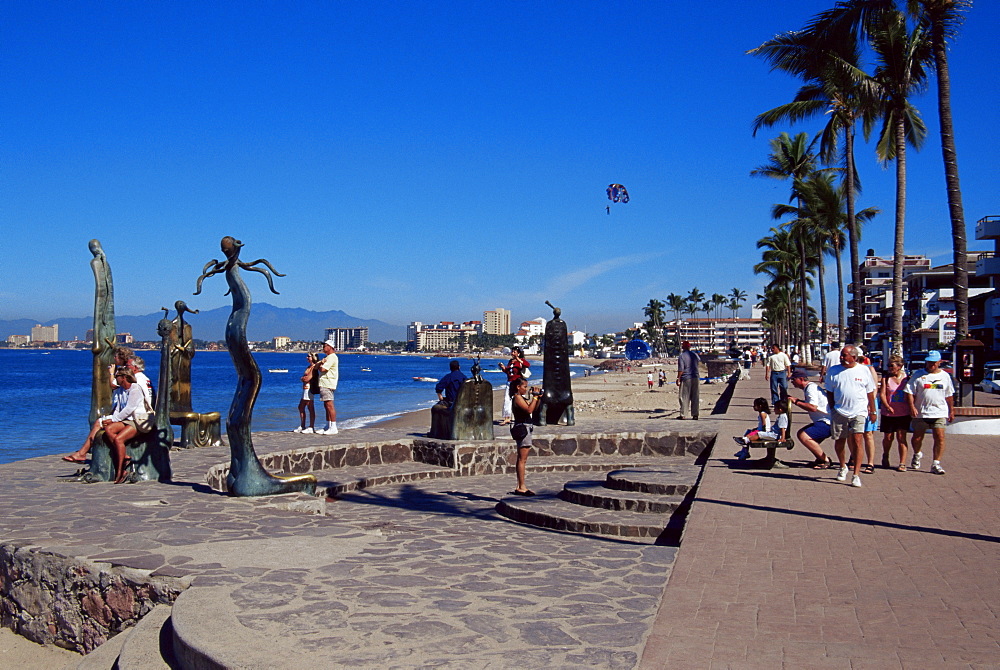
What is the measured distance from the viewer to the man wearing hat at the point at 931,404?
31.6 feet

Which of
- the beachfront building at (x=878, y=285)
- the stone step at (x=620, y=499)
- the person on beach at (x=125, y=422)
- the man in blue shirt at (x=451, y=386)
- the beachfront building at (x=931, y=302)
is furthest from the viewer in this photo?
the beachfront building at (x=878, y=285)

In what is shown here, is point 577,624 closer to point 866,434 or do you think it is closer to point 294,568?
point 294,568

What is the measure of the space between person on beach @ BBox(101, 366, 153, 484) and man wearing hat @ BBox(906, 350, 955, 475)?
28.5ft

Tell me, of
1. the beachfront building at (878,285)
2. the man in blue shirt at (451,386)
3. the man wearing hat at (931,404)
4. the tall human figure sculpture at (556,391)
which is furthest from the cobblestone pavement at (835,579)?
the beachfront building at (878,285)

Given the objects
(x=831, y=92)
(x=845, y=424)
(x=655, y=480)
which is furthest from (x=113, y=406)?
(x=831, y=92)

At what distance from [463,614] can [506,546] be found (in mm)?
2487

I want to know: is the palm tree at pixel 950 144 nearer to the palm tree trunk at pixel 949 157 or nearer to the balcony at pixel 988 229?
the palm tree trunk at pixel 949 157

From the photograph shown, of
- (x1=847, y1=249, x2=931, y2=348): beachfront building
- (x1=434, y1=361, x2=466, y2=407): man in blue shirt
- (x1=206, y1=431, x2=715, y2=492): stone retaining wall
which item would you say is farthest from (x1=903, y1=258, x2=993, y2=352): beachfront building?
(x1=434, y1=361, x2=466, y2=407): man in blue shirt

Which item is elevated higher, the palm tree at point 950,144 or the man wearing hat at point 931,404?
the palm tree at point 950,144

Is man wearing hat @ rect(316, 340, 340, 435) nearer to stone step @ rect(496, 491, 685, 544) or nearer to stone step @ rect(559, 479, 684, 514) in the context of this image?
stone step @ rect(496, 491, 685, 544)

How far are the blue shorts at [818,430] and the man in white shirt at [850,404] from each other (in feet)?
1.66

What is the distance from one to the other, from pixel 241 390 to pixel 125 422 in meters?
1.37

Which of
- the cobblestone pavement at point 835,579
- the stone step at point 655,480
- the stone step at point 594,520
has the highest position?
the cobblestone pavement at point 835,579

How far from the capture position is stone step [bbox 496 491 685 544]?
7887mm
